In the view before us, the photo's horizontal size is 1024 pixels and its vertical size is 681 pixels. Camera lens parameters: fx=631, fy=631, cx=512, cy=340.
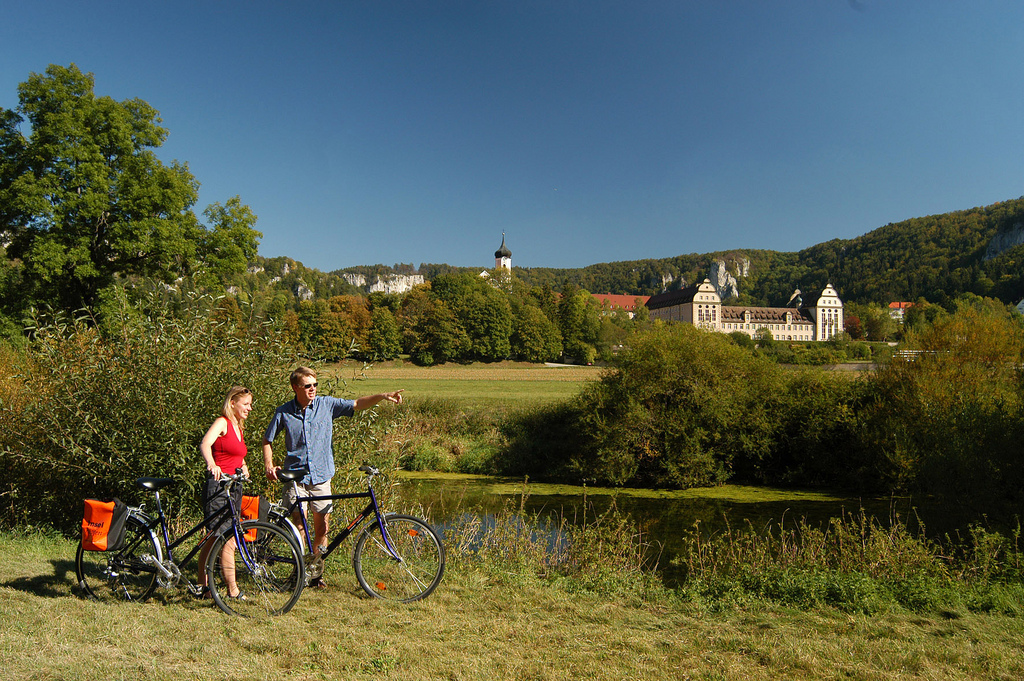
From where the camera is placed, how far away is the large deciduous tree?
19609mm

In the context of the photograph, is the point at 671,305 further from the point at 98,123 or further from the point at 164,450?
the point at 164,450

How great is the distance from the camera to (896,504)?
16500mm

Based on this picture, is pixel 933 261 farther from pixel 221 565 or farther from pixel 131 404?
pixel 221 565

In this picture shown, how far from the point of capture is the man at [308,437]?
535cm

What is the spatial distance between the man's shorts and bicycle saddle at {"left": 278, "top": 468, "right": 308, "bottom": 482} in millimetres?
153

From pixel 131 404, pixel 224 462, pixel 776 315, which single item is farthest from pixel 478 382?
pixel 776 315

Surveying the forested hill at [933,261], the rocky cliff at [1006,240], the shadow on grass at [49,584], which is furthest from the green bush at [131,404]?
the rocky cliff at [1006,240]

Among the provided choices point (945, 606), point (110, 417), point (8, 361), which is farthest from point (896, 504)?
point (8, 361)

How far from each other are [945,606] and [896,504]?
12421 millimetres

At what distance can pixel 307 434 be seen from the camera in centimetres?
537

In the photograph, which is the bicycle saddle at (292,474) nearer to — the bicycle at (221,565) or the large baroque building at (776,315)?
the bicycle at (221,565)

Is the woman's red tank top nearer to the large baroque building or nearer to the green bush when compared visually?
the green bush

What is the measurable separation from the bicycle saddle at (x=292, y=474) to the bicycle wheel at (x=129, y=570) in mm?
1089

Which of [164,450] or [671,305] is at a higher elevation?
[671,305]
